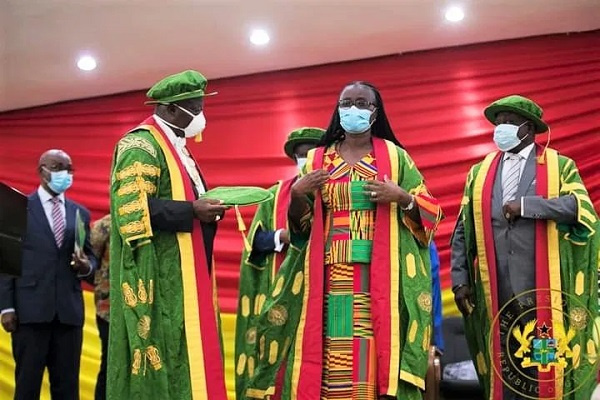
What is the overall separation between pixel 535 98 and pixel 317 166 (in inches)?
123

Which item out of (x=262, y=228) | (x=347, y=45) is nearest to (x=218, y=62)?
(x=347, y=45)

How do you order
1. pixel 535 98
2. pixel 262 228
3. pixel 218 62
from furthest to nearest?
pixel 218 62 → pixel 535 98 → pixel 262 228

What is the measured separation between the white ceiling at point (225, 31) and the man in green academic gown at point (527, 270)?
1.93 metres

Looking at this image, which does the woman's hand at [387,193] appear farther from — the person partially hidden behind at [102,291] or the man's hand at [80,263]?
the person partially hidden behind at [102,291]

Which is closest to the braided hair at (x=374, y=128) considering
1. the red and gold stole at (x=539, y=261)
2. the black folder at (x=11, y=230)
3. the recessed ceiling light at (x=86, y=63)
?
the red and gold stole at (x=539, y=261)

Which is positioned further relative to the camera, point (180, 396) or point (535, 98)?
point (535, 98)

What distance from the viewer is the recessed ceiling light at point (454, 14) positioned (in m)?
5.57

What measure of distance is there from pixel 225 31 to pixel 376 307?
3306 mm

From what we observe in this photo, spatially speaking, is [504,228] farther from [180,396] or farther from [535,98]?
[535,98]

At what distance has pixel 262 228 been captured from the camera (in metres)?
4.51

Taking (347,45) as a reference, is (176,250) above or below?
below

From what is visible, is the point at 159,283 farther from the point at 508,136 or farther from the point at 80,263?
the point at 508,136

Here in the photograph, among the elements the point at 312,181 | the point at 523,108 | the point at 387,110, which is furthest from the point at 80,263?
the point at 387,110

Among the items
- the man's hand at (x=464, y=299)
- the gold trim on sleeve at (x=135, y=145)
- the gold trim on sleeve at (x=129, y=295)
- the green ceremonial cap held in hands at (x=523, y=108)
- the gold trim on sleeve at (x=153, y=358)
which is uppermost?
the green ceremonial cap held in hands at (x=523, y=108)
